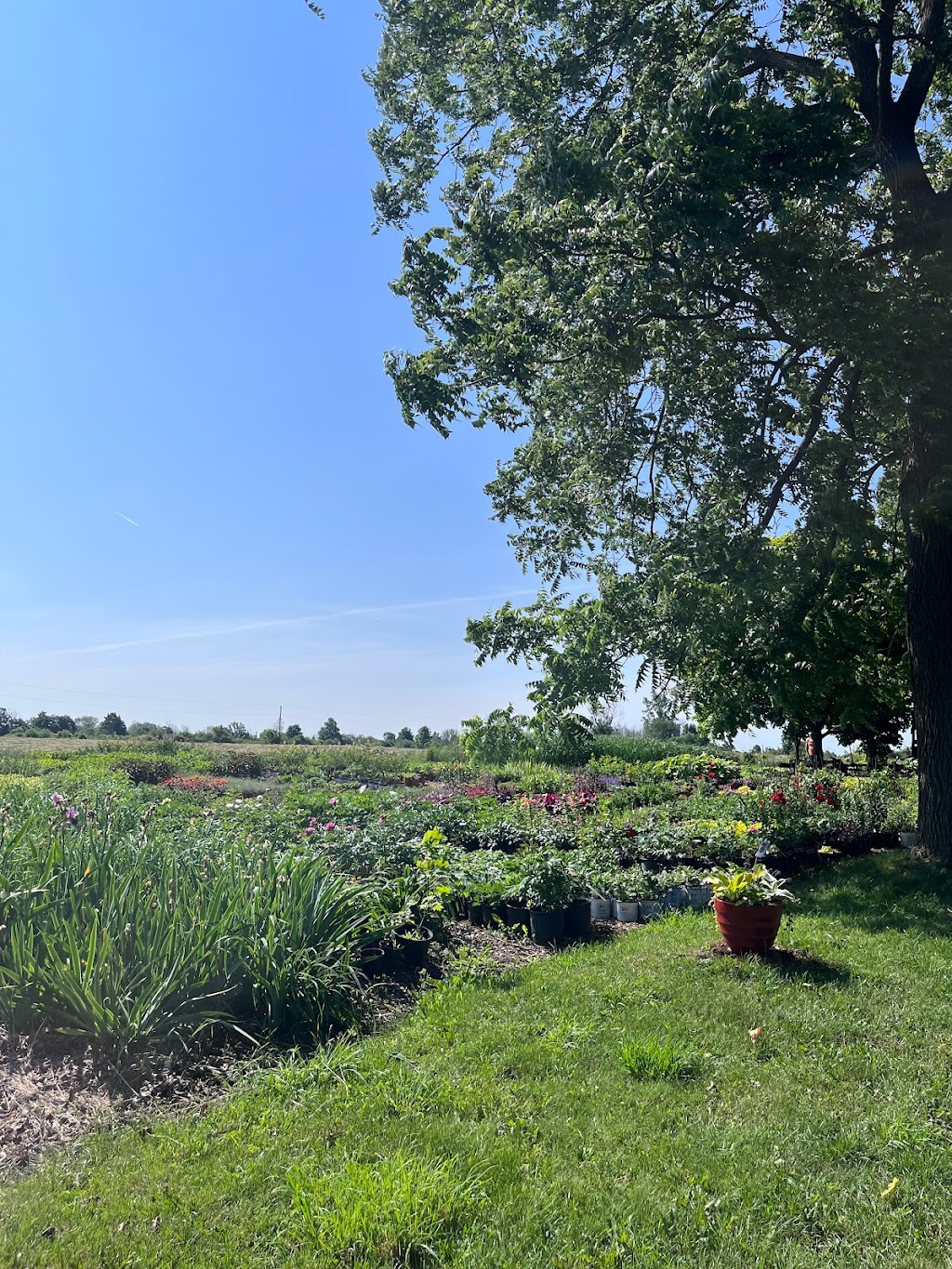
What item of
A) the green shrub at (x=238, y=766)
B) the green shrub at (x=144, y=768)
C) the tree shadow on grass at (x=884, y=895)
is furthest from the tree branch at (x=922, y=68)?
the green shrub at (x=238, y=766)

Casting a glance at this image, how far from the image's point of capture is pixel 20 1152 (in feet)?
10.2

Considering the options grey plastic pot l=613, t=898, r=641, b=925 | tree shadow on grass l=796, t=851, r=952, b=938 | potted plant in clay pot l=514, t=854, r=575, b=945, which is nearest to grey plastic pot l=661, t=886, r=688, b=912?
grey plastic pot l=613, t=898, r=641, b=925

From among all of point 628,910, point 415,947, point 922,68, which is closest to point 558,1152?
point 415,947

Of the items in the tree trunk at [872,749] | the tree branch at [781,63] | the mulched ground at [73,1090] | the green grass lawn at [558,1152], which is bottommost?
the mulched ground at [73,1090]

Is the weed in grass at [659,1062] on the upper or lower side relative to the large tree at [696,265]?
lower

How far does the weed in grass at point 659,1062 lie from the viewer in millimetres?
3736

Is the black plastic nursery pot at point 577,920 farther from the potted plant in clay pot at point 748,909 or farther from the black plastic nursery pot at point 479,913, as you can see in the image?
the potted plant in clay pot at point 748,909

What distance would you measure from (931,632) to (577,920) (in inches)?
199

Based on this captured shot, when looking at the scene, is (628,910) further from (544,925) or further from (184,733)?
(184,733)

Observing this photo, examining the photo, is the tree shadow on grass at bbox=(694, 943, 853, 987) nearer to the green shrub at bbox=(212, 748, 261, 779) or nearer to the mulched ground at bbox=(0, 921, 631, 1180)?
the mulched ground at bbox=(0, 921, 631, 1180)

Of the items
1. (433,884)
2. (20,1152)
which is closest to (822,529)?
(433,884)

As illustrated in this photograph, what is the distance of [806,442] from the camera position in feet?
29.8

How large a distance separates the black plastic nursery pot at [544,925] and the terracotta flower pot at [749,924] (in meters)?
1.33

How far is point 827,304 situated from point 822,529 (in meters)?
2.08
